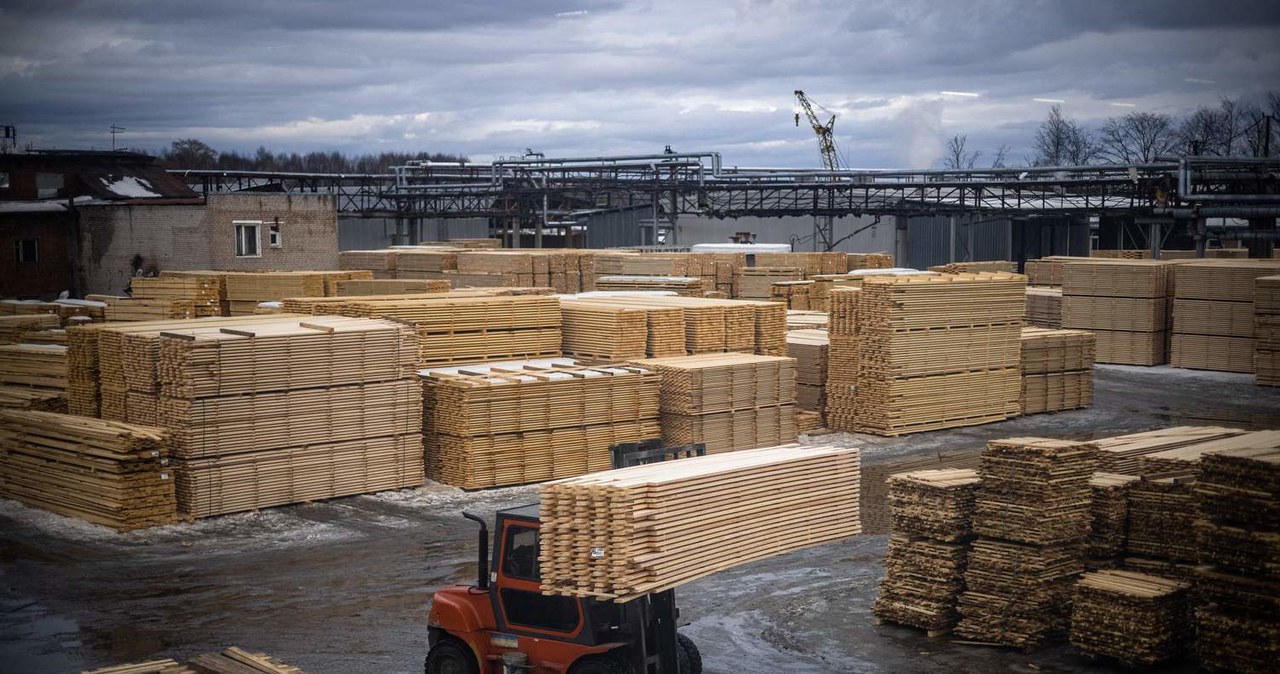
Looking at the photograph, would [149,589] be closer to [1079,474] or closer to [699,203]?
[1079,474]

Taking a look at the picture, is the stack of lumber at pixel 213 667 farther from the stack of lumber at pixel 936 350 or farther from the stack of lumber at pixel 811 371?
the stack of lumber at pixel 811 371

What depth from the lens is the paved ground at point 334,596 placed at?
1196 cm

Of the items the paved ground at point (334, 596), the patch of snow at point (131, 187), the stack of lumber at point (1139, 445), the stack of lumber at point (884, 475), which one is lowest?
the stack of lumber at point (884, 475)

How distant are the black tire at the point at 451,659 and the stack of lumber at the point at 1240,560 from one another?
250 inches

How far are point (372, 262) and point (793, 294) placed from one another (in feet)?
47.1

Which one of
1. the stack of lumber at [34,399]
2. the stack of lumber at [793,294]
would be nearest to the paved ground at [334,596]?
the stack of lumber at [34,399]

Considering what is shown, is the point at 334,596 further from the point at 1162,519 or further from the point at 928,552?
the point at 1162,519

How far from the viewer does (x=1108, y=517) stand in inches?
496

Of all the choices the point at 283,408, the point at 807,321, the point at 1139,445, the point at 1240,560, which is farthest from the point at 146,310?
the point at 1240,560

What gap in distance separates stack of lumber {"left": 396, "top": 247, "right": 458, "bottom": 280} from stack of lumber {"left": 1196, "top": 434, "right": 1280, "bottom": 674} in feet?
92.6

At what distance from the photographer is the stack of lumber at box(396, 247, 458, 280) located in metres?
37.0

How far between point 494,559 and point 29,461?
35.6 feet

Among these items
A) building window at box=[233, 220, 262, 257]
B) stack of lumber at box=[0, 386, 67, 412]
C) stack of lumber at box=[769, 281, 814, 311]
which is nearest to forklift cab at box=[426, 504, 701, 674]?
stack of lumber at box=[0, 386, 67, 412]

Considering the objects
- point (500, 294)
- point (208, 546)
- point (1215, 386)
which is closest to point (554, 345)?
point (500, 294)
